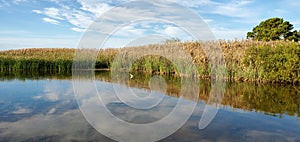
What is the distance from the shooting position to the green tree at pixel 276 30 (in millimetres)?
27719

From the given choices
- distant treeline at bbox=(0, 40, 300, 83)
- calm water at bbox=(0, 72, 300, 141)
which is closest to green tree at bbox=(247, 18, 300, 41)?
distant treeline at bbox=(0, 40, 300, 83)

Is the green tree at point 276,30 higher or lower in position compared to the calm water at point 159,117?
higher

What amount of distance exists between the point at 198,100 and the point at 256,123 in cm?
243

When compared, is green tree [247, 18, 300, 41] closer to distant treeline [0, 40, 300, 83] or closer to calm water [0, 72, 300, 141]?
distant treeline [0, 40, 300, 83]

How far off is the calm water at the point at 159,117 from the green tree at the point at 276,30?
22462mm

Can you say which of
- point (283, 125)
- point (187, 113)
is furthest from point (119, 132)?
point (283, 125)

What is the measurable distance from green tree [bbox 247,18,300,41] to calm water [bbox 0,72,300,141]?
73.7 ft

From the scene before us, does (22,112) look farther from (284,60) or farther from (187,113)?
(284,60)

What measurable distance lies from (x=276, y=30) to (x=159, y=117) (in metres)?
26.4

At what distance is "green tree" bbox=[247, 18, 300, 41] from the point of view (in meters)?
27.7

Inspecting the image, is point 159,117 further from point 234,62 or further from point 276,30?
point 276,30

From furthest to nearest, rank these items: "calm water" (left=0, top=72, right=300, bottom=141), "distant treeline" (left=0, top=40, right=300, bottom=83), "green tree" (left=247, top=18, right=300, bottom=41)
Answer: "green tree" (left=247, top=18, right=300, bottom=41) → "distant treeline" (left=0, top=40, right=300, bottom=83) → "calm water" (left=0, top=72, right=300, bottom=141)

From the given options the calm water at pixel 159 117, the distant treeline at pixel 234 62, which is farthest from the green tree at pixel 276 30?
the calm water at pixel 159 117

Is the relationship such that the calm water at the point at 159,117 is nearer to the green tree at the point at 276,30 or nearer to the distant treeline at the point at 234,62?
the distant treeline at the point at 234,62
